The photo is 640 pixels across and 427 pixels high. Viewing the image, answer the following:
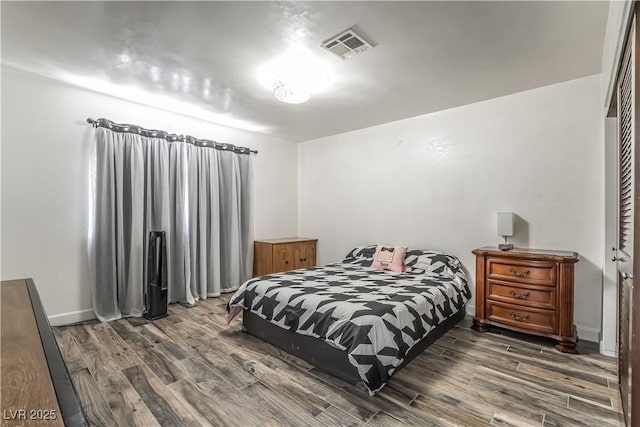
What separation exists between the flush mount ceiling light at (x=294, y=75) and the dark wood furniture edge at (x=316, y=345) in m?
2.13

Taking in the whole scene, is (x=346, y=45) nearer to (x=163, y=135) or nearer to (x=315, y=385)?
(x=315, y=385)

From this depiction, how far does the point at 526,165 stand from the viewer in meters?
3.21

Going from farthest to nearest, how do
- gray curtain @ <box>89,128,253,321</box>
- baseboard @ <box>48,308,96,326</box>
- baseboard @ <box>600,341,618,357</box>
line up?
gray curtain @ <box>89,128,253,321</box>, baseboard @ <box>48,308,96,326</box>, baseboard @ <box>600,341,618,357</box>

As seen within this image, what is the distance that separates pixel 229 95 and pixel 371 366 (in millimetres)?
2997

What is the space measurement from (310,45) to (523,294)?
2.88 meters

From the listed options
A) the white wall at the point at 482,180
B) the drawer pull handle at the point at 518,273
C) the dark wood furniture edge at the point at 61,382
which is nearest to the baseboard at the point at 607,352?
the white wall at the point at 482,180

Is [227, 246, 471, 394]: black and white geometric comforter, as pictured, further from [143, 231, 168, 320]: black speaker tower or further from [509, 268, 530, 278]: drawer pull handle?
[143, 231, 168, 320]: black speaker tower

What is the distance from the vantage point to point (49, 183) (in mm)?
3035

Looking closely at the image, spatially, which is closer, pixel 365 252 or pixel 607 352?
pixel 607 352

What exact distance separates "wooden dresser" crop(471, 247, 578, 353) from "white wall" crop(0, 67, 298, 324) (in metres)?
4.17

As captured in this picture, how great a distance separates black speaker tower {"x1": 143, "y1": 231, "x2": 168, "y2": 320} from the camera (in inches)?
133

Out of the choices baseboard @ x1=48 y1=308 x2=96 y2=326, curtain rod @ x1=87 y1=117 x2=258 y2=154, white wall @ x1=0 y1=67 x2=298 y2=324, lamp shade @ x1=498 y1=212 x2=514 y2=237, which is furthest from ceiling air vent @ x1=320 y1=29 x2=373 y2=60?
baseboard @ x1=48 y1=308 x2=96 y2=326

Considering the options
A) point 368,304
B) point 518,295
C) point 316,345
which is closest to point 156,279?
point 316,345

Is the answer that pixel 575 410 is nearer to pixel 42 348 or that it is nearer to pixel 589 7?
pixel 589 7
